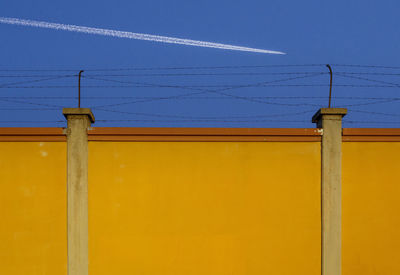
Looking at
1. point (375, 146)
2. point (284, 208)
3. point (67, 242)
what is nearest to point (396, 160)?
point (375, 146)

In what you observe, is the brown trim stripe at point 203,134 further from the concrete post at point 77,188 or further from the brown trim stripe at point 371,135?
the brown trim stripe at point 371,135

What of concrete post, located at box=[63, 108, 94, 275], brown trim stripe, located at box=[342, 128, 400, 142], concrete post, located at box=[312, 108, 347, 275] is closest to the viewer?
concrete post, located at box=[63, 108, 94, 275]

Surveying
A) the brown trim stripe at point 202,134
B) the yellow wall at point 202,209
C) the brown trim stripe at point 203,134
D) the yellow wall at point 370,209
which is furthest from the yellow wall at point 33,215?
the yellow wall at point 370,209

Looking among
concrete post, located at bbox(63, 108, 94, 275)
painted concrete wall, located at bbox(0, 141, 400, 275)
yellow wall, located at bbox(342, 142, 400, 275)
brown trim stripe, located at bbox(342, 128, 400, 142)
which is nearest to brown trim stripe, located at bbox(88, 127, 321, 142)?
painted concrete wall, located at bbox(0, 141, 400, 275)

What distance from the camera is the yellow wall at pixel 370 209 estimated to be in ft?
23.8

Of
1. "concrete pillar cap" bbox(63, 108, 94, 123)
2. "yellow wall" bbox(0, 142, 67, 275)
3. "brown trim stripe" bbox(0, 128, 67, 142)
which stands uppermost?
"concrete pillar cap" bbox(63, 108, 94, 123)

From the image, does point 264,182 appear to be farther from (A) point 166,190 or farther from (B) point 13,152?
(B) point 13,152

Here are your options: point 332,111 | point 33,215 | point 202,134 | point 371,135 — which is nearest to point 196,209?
point 202,134

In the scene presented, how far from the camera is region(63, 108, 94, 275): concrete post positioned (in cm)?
714

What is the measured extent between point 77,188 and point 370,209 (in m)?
5.52

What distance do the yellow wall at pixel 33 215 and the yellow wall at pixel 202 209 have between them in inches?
23.5

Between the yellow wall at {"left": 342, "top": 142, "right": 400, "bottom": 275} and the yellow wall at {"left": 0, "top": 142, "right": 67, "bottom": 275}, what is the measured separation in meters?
5.35

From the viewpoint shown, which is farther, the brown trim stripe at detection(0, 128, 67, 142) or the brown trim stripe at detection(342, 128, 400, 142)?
the brown trim stripe at detection(342, 128, 400, 142)

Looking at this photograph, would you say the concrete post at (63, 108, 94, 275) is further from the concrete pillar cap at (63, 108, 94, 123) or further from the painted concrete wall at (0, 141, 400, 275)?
the painted concrete wall at (0, 141, 400, 275)
